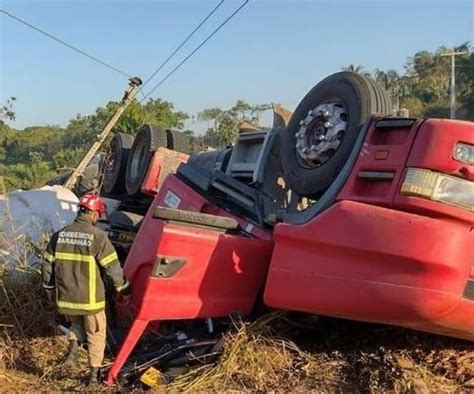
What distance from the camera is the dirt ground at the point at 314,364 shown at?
327 cm

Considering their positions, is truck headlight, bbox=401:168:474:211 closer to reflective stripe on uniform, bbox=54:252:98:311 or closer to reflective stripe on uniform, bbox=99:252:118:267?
reflective stripe on uniform, bbox=99:252:118:267

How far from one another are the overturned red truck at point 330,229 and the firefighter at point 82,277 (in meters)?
0.18

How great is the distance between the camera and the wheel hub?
3.69 m

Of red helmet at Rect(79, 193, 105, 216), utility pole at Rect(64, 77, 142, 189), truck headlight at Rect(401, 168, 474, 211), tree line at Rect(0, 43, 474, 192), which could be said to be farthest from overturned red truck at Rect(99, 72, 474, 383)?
tree line at Rect(0, 43, 474, 192)

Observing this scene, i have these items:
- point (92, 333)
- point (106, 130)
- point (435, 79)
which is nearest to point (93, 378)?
point (92, 333)

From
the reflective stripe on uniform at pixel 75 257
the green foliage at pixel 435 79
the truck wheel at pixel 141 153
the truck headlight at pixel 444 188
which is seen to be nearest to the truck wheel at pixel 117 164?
the truck wheel at pixel 141 153

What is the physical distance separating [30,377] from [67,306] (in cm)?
47

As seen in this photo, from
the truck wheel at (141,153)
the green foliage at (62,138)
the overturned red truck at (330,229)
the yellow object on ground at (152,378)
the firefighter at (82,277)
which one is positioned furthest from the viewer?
the green foliage at (62,138)

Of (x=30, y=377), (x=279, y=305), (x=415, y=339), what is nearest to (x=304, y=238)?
(x=279, y=305)

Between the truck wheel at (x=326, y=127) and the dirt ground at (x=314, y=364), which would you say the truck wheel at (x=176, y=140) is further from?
the dirt ground at (x=314, y=364)

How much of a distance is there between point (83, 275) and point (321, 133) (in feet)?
5.57

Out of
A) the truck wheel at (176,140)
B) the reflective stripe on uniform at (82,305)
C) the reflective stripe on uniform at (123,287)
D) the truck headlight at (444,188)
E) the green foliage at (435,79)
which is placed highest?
the green foliage at (435,79)

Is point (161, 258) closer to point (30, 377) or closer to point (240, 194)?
point (240, 194)

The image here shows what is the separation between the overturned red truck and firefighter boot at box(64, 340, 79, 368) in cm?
38
